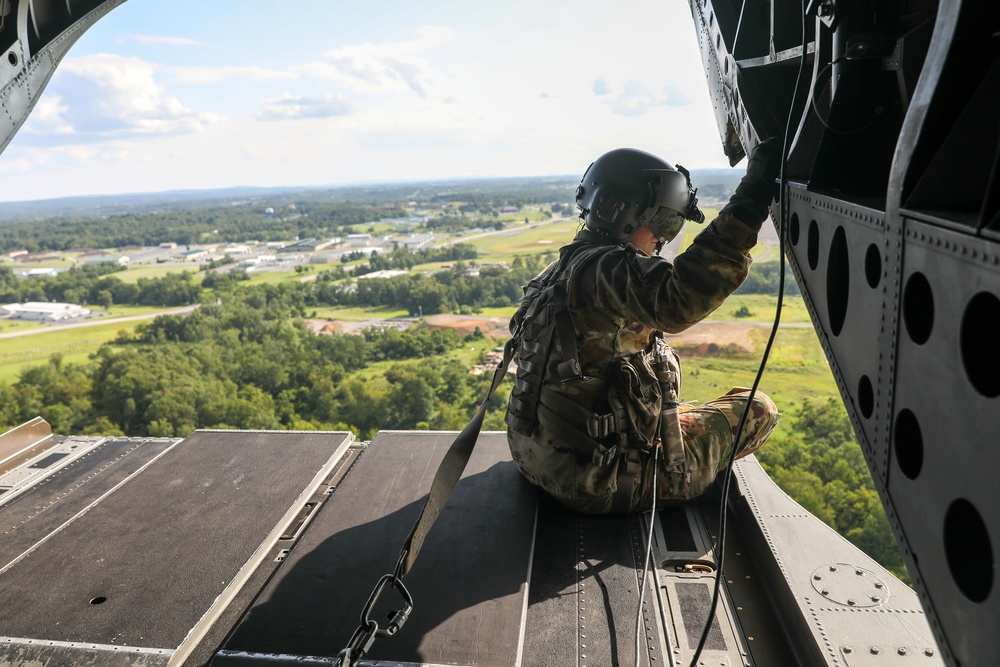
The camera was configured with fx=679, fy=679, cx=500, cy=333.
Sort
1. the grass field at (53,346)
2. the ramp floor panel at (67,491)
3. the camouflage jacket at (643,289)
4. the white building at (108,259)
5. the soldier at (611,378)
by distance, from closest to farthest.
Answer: the camouflage jacket at (643,289)
the soldier at (611,378)
the ramp floor panel at (67,491)
the grass field at (53,346)
the white building at (108,259)

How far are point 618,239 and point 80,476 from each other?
13.4 ft

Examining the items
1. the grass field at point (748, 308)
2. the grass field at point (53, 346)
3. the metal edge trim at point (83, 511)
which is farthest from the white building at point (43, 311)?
the metal edge trim at point (83, 511)

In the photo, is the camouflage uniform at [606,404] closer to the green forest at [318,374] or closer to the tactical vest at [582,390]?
the tactical vest at [582,390]

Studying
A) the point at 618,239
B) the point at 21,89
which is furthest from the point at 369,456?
the point at 21,89

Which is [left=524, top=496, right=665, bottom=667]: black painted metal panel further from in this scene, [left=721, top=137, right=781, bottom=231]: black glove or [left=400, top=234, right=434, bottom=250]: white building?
[left=400, top=234, right=434, bottom=250]: white building

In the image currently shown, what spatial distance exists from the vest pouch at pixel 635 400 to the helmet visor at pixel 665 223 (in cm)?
68

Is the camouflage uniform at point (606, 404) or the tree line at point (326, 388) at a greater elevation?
the camouflage uniform at point (606, 404)

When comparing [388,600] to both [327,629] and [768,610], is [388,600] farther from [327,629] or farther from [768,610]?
[768,610]

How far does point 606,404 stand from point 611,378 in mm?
129

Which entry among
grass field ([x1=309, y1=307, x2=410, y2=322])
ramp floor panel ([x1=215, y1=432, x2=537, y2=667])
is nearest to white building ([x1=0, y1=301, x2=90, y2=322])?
grass field ([x1=309, y1=307, x2=410, y2=322])

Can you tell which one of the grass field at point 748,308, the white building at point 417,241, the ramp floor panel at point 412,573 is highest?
the ramp floor panel at point 412,573

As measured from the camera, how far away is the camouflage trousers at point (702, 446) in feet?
11.5

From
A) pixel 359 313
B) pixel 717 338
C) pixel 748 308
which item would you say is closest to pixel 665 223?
pixel 717 338

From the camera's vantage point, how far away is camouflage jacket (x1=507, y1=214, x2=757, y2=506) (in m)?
2.89
